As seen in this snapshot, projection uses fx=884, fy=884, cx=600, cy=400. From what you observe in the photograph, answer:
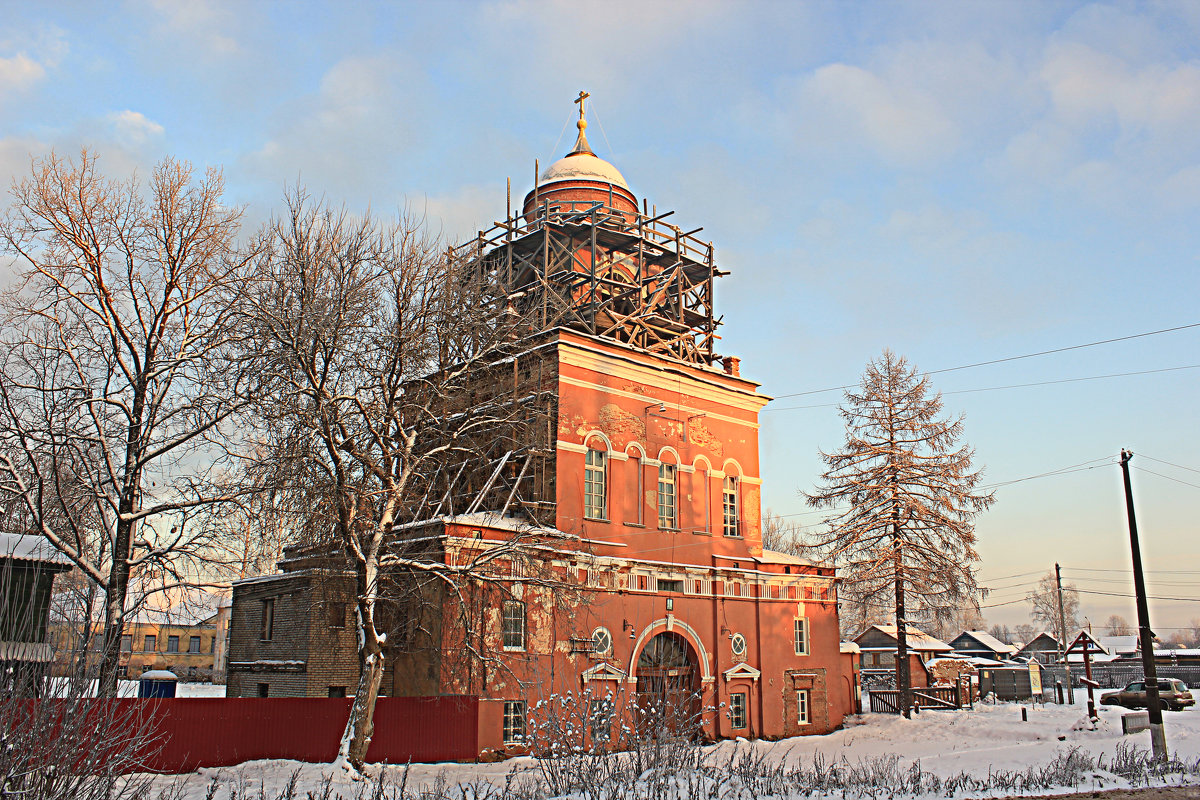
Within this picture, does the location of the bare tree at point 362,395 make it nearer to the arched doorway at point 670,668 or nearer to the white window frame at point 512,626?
the white window frame at point 512,626

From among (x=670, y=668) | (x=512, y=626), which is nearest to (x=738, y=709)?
(x=670, y=668)

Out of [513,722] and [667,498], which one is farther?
[667,498]

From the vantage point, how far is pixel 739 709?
30.2 metres

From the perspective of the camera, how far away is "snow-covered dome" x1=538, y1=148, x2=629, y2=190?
36.8m

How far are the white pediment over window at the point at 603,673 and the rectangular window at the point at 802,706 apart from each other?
341 inches

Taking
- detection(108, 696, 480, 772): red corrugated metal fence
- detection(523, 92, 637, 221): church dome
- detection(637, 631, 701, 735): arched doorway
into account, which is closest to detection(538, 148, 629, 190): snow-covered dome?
detection(523, 92, 637, 221): church dome

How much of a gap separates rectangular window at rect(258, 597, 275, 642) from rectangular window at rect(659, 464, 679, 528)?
12.8m

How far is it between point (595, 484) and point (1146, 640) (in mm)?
15857

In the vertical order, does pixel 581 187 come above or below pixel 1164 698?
above

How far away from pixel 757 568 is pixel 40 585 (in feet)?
73.7

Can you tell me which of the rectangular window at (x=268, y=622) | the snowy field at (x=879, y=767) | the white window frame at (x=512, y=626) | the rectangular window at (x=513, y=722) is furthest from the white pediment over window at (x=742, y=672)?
the rectangular window at (x=268, y=622)

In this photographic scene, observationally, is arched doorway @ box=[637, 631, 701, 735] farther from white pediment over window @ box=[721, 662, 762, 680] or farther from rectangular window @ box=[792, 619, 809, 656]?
rectangular window @ box=[792, 619, 809, 656]

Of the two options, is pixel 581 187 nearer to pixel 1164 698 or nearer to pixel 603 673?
pixel 603 673

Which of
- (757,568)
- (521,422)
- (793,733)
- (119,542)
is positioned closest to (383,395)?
(521,422)
